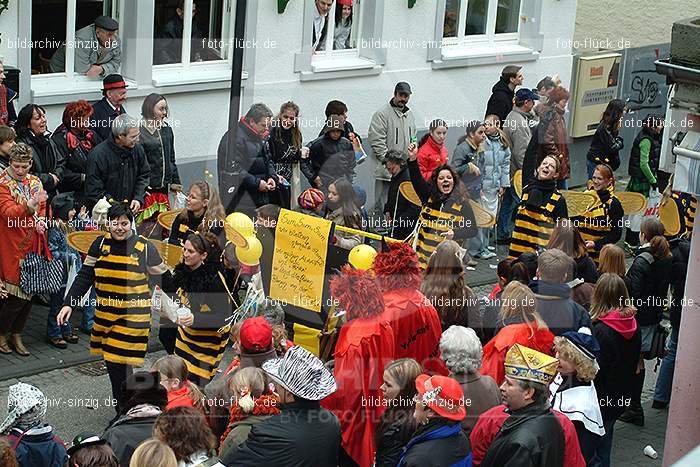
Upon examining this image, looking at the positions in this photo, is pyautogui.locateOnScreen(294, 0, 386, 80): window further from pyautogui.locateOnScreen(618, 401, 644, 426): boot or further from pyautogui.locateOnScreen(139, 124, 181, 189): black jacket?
pyautogui.locateOnScreen(618, 401, 644, 426): boot

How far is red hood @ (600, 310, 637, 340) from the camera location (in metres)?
8.78

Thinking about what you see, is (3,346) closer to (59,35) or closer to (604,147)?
(59,35)

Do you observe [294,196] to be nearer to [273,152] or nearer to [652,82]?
[273,152]

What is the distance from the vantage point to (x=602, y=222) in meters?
11.5

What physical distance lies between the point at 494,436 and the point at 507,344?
117cm

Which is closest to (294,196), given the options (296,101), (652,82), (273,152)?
(273,152)

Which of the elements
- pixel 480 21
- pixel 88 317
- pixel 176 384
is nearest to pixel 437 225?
pixel 88 317

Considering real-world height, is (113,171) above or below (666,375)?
above

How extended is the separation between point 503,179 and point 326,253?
5.28 m

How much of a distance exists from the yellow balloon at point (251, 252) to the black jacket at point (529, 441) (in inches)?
149

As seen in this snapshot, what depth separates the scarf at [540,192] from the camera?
11.4m

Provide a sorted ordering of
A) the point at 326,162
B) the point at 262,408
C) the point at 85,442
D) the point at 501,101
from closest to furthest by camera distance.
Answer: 1. the point at 85,442
2. the point at 262,408
3. the point at 326,162
4. the point at 501,101

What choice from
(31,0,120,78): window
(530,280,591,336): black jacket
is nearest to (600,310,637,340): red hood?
(530,280,591,336): black jacket

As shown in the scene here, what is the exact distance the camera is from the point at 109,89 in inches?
459
